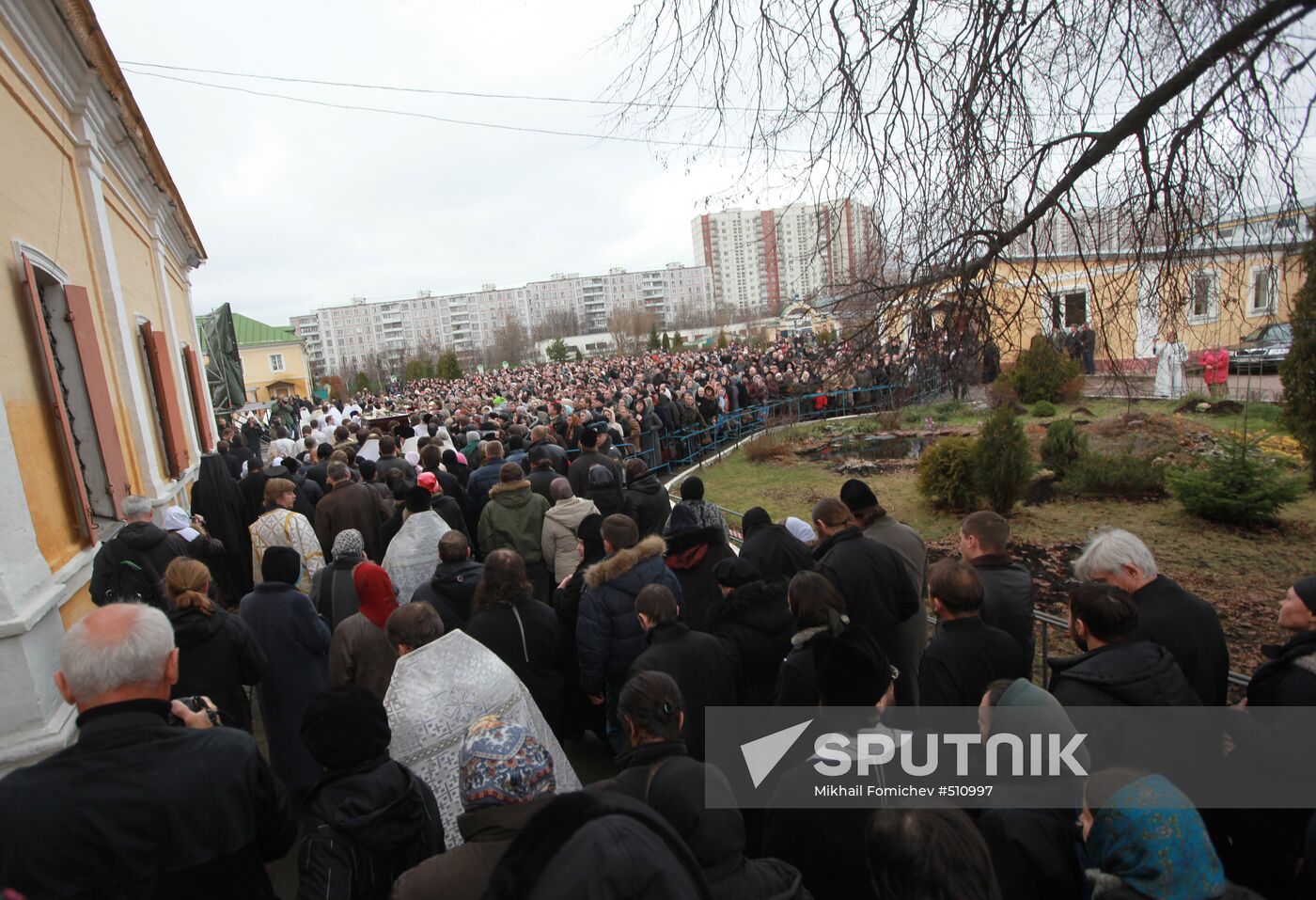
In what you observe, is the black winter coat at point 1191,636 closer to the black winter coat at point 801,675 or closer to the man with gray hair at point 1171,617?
the man with gray hair at point 1171,617

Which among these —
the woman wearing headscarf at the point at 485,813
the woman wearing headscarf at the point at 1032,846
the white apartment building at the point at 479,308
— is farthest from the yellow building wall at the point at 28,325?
the white apartment building at the point at 479,308

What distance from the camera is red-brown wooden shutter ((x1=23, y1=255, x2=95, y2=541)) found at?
175 inches

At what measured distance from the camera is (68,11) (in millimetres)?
5078

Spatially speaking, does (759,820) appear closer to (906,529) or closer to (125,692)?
(906,529)

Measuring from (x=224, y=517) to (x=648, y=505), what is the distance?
452 cm

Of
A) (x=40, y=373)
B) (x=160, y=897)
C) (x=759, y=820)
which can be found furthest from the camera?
(x=40, y=373)

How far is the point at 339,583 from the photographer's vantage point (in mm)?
4426

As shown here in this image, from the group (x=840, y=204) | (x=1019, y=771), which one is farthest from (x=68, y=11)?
(x=1019, y=771)

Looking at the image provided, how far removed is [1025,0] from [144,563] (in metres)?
6.27

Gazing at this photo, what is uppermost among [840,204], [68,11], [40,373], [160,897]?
[68,11]

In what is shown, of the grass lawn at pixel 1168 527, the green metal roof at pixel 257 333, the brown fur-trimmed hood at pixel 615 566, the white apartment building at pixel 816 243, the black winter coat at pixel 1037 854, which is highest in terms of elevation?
the green metal roof at pixel 257 333

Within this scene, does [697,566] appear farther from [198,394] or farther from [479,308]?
[479,308]

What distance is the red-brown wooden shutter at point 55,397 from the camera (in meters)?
4.44

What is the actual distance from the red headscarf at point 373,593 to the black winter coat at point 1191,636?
3697 mm
